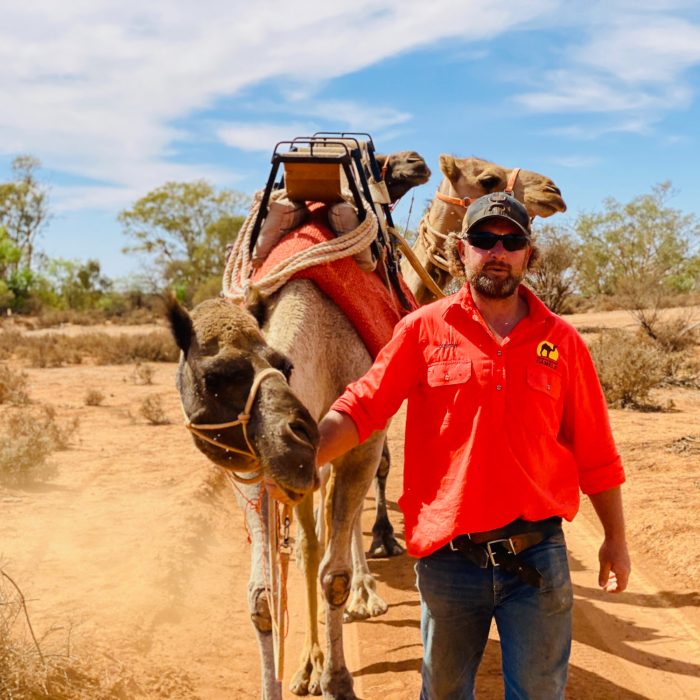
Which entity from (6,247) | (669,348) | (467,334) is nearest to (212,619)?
(467,334)

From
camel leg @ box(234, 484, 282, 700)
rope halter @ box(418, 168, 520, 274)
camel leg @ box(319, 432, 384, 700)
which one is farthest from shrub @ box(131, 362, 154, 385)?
camel leg @ box(234, 484, 282, 700)

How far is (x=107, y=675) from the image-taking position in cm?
424

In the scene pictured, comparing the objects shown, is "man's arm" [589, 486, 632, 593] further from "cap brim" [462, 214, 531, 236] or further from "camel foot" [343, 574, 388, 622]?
"camel foot" [343, 574, 388, 622]

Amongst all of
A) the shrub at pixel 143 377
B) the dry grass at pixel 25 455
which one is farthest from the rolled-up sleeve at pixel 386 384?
the shrub at pixel 143 377

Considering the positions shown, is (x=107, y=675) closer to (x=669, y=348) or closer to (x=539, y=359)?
(x=539, y=359)

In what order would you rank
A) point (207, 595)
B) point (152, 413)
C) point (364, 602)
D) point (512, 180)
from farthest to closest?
point (152, 413) < point (512, 180) < point (207, 595) < point (364, 602)

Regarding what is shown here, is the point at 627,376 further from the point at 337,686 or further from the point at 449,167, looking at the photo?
the point at 337,686

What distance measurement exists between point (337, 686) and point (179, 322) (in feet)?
7.92

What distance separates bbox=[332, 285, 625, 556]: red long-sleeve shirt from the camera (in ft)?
9.42

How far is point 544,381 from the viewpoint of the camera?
292 centimetres

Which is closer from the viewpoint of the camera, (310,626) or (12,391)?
(310,626)

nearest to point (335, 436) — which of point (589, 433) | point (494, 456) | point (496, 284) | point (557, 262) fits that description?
point (494, 456)

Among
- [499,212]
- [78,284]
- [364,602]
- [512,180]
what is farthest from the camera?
[78,284]

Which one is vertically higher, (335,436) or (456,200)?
(456,200)
